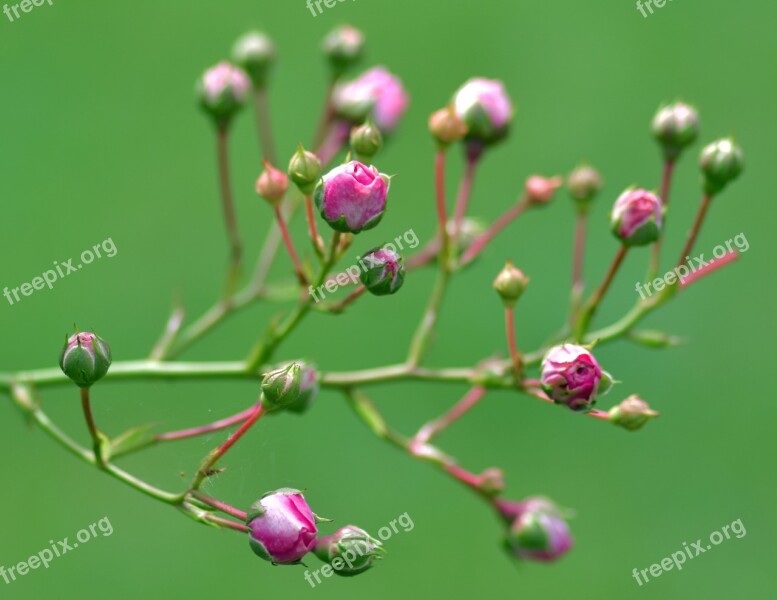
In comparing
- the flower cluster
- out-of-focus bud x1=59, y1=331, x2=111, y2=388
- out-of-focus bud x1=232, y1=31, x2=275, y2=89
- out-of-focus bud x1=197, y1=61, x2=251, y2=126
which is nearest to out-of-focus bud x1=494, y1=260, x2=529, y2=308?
the flower cluster

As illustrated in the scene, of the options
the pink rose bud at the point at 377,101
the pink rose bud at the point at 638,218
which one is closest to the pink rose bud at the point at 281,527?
the pink rose bud at the point at 638,218

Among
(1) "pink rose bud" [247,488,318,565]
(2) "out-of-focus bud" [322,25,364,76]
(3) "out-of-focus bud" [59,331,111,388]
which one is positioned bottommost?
(1) "pink rose bud" [247,488,318,565]

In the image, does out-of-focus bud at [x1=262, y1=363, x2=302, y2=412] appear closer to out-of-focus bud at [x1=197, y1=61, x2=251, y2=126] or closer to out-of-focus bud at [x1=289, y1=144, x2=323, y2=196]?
out-of-focus bud at [x1=289, y1=144, x2=323, y2=196]

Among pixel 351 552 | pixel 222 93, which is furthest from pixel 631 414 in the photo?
pixel 222 93

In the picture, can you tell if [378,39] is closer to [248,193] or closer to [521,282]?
[248,193]

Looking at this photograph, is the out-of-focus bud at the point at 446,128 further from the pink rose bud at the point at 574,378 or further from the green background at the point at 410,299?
the green background at the point at 410,299

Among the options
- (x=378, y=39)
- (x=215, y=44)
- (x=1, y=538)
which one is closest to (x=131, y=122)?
(x=215, y=44)

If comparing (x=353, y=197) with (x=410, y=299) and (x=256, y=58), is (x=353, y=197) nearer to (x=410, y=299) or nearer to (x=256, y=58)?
(x=256, y=58)
